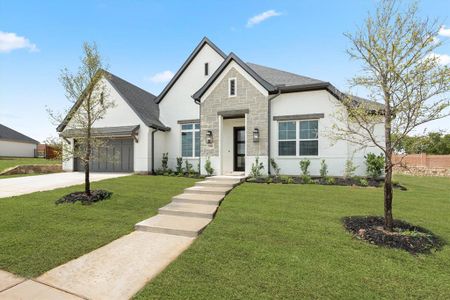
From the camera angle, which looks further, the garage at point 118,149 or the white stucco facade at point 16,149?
the white stucco facade at point 16,149

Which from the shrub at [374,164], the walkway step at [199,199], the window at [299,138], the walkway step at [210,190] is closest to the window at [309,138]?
the window at [299,138]

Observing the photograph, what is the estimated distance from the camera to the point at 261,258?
3859 mm

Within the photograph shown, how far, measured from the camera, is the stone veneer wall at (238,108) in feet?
39.7

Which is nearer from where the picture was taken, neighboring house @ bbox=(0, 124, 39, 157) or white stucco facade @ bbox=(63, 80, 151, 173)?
white stucco facade @ bbox=(63, 80, 151, 173)

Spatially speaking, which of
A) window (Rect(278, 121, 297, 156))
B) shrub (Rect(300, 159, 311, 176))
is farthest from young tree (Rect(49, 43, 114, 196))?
shrub (Rect(300, 159, 311, 176))

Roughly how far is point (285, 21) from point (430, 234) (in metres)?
10.2

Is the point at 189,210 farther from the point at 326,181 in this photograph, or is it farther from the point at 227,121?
the point at 227,121

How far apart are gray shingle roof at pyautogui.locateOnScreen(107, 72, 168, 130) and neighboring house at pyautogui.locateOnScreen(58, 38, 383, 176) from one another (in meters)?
0.08

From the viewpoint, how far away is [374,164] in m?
11.0

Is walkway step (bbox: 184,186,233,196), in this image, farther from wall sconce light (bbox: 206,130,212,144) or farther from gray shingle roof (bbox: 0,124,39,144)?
gray shingle roof (bbox: 0,124,39,144)

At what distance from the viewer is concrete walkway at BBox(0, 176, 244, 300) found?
3.03 meters

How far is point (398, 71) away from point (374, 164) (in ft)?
25.0

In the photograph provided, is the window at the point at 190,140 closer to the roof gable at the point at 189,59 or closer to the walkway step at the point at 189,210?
the roof gable at the point at 189,59

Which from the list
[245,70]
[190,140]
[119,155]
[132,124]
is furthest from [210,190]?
[119,155]
